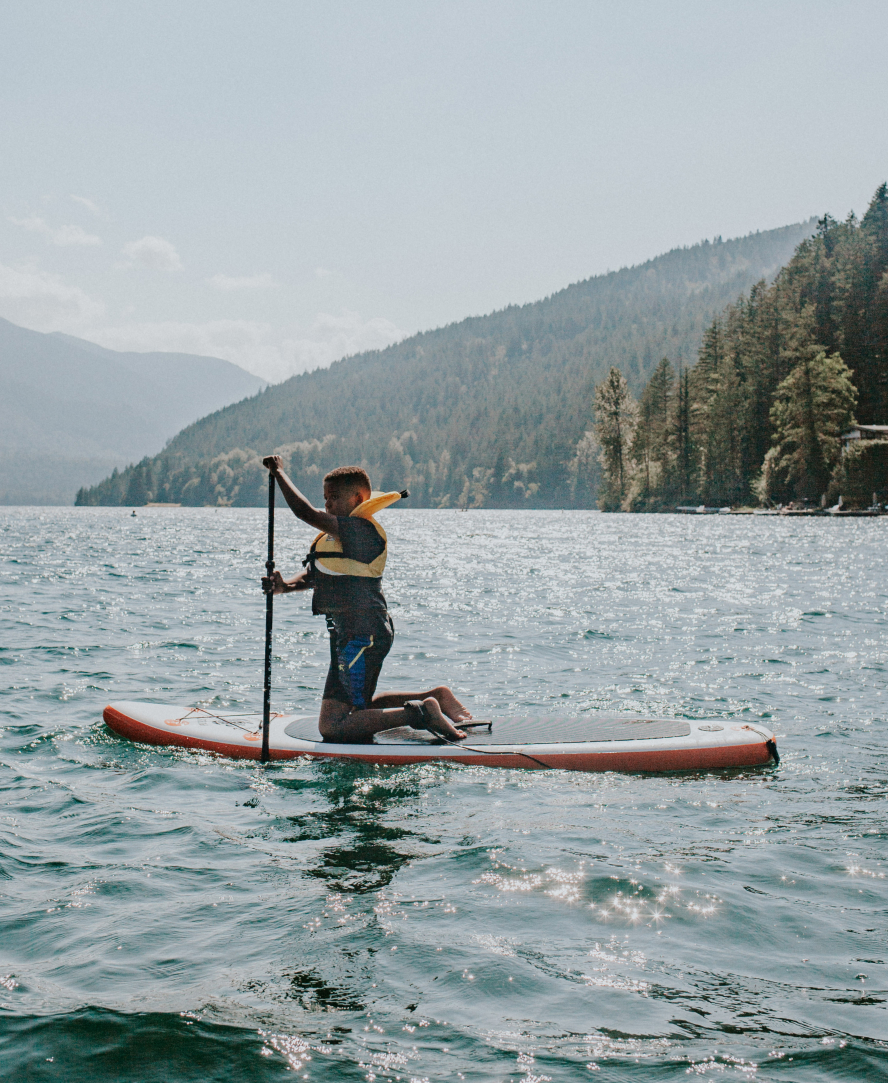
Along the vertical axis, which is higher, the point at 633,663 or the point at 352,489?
the point at 352,489

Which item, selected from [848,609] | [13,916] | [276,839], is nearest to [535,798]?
[276,839]

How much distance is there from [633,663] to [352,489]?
7.79 metres

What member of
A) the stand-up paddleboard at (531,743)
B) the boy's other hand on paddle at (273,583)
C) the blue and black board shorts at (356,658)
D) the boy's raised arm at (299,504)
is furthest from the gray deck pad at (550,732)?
the boy's raised arm at (299,504)

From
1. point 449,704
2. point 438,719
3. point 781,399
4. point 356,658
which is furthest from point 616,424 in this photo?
point 356,658

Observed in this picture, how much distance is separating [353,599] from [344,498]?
0.85 meters

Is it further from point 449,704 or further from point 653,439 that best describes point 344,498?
point 653,439

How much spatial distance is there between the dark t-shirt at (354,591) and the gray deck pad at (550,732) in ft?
4.18

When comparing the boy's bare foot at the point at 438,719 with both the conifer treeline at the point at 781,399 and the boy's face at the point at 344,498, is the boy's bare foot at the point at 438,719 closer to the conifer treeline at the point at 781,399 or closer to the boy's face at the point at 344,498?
the boy's face at the point at 344,498

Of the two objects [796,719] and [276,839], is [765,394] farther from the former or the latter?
[276,839]

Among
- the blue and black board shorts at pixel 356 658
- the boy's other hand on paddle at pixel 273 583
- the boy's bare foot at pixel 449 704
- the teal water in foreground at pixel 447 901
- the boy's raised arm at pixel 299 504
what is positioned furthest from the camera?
the boy's bare foot at pixel 449 704

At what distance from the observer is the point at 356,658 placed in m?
7.71

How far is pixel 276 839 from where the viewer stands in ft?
20.7

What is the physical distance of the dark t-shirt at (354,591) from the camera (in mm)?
7520

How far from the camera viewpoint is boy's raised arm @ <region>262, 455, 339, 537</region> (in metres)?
6.72
